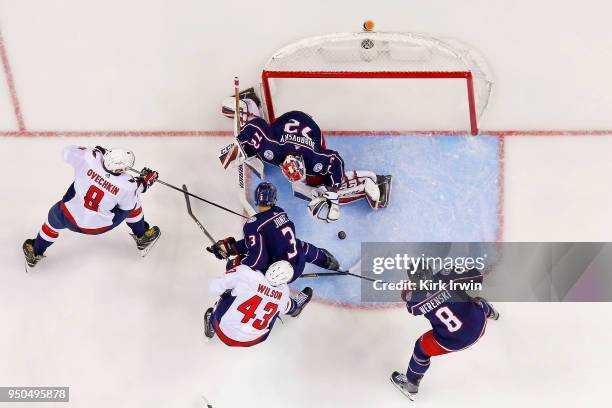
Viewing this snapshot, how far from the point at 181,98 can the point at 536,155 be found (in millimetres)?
2789

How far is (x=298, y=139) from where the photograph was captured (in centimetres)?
462

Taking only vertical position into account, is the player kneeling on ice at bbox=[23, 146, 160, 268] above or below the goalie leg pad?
above

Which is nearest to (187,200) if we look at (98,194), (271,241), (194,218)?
(194,218)

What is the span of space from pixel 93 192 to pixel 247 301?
1.23 m

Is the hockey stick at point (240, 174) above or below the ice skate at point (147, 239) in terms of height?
above

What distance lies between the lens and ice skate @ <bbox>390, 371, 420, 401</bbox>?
4691 millimetres

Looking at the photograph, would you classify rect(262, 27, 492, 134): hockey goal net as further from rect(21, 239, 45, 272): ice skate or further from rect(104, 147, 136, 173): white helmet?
rect(21, 239, 45, 272): ice skate

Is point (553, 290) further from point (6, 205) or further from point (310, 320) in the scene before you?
point (6, 205)

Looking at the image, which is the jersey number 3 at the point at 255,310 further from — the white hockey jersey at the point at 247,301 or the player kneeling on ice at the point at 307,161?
the player kneeling on ice at the point at 307,161

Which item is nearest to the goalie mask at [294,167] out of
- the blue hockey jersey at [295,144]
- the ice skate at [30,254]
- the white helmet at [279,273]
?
the blue hockey jersey at [295,144]

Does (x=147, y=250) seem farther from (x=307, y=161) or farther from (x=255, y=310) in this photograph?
(x=307, y=161)

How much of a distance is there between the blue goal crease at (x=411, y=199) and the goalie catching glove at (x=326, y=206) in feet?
1.02

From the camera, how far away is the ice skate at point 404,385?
4.69 meters

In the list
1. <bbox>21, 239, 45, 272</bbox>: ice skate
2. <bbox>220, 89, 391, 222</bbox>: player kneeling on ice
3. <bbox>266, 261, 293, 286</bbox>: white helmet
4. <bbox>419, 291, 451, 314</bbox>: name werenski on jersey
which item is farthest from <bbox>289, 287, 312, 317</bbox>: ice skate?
<bbox>21, 239, 45, 272</bbox>: ice skate
